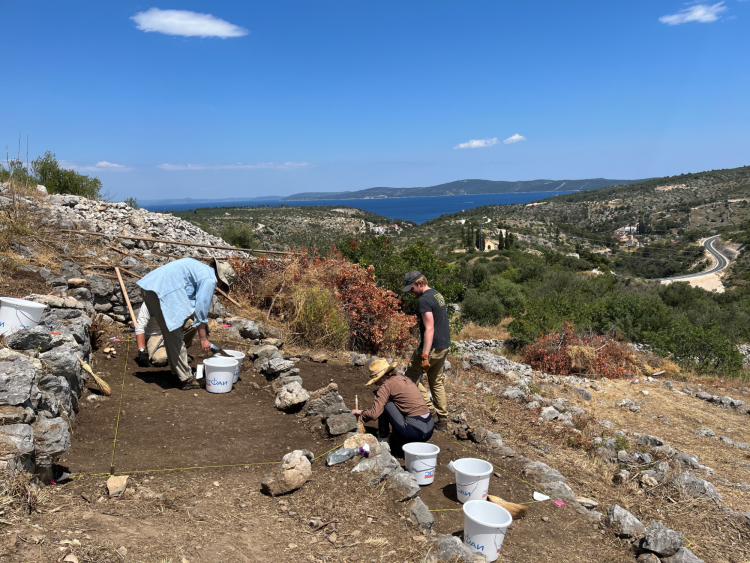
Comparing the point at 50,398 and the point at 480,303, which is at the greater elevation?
the point at 50,398

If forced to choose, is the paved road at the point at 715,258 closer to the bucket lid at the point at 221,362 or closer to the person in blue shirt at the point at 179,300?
the bucket lid at the point at 221,362

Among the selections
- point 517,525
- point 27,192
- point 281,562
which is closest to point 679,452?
Answer: point 517,525

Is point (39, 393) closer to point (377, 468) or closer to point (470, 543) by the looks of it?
point (377, 468)

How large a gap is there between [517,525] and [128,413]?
3.91 meters

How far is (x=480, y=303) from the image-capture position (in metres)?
19.3

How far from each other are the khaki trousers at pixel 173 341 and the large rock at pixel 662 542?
4.90m

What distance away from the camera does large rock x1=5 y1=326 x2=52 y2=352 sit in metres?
4.73

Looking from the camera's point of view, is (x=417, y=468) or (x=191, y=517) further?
(x=417, y=468)

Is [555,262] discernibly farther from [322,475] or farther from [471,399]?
[322,475]

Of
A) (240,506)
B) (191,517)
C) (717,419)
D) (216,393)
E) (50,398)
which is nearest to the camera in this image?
(191,517)

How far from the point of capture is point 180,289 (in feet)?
18.5

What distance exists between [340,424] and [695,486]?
12.6 feet

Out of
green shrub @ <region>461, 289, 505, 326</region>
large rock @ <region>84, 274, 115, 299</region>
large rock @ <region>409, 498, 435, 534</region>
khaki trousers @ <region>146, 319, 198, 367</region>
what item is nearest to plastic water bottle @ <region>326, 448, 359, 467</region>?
large rock @ <region>409, 498, 435, 534</region>

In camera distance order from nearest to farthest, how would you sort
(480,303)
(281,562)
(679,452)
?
(281,562) → (679,452) → (480,303)
